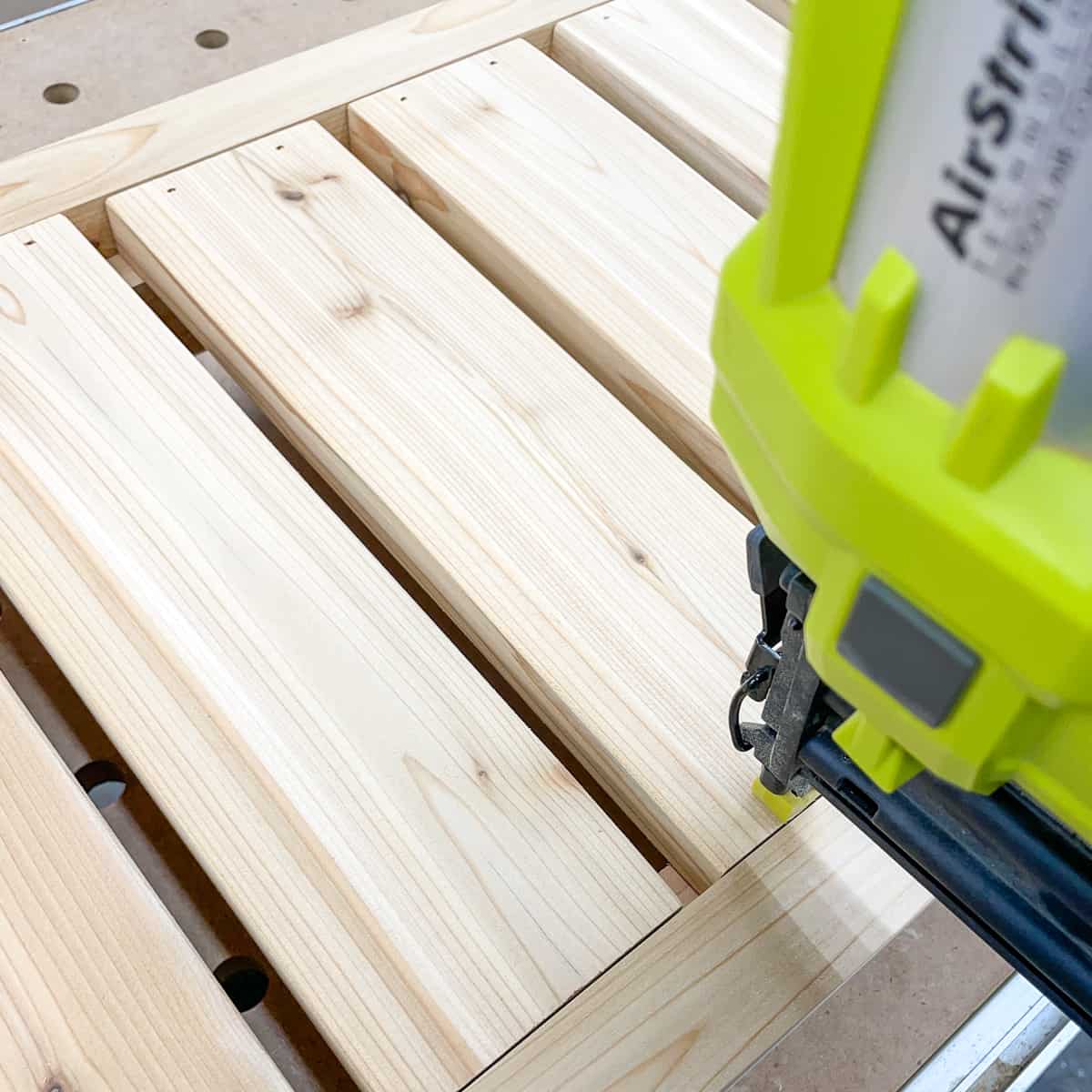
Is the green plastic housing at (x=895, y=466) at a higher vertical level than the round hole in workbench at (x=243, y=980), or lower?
higher

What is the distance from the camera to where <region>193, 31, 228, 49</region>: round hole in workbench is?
4.51 feet

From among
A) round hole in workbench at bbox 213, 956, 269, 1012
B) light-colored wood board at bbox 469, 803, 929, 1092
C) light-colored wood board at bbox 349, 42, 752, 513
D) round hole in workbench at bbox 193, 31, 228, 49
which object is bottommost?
round hole in workbench at bbox 213, 956, 269, 1012

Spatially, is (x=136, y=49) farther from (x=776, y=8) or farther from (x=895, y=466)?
(x=895, y=466)

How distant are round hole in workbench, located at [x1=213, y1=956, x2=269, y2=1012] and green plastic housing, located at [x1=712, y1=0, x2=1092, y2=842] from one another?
0.52 metres

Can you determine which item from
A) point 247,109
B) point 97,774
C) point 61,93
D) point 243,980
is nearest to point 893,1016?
point 243,980

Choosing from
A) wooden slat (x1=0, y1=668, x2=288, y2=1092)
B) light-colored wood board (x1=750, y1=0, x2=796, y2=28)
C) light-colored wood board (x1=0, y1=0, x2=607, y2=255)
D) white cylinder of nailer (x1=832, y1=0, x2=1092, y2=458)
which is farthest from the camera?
light-colored wood board (x1=750, y1=0, x2=796, y2=28)

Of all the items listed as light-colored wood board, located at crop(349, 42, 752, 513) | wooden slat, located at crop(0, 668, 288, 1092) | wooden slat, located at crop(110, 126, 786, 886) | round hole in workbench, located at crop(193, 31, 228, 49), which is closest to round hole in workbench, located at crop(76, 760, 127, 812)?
wooden slat, located at crop(0, 668, 288, 1092)

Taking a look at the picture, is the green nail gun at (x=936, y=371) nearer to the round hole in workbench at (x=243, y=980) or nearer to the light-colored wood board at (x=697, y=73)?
the round hole in workbench at (x=243, y=980)

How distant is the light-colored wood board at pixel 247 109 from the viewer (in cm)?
100

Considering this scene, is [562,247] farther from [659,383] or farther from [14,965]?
[14,965]

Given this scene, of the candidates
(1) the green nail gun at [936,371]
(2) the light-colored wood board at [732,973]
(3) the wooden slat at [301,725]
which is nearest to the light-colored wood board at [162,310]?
(3) the wooden slat at [301,725]

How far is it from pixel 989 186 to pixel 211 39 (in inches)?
50.2

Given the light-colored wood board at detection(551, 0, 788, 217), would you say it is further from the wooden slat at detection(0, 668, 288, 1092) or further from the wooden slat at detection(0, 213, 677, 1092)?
the wooden slat at detection(0, 668, 288, 1092)

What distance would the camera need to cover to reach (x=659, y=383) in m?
0.90
